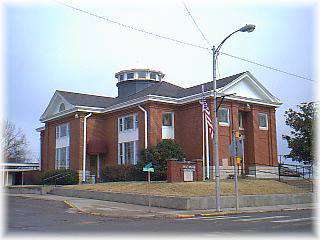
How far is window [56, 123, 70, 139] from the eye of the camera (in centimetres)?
4357

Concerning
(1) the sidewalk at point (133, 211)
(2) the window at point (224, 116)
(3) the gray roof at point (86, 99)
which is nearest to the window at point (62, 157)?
(3) the gray roof at point (86, 99)

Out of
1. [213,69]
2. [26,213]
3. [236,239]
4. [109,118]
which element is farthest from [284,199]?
[109,118]

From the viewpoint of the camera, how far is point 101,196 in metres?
27.4

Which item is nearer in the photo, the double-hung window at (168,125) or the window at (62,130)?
the double-hung window at (168,125)

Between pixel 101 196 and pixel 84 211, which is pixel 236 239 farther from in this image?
pixel 101 196

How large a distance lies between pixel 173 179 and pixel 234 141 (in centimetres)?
688

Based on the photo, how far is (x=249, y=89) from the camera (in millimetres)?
38938

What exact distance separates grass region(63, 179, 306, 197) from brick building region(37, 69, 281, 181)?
513cm

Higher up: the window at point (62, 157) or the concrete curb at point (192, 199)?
the window at point (62, 157)

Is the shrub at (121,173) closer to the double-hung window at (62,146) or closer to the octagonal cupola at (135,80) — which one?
the double-hung window at (62,146)

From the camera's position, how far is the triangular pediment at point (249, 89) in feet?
123

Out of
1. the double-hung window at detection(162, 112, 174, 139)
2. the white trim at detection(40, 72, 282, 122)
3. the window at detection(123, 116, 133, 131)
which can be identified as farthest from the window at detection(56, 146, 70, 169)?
the double-hung window at detection(162, 112, 174, 139)

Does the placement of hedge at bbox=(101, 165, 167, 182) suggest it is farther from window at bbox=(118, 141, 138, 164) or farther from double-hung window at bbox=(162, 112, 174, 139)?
double-hung window at bbox=(162, 112, 174, 139)

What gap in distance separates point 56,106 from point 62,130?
274cm
